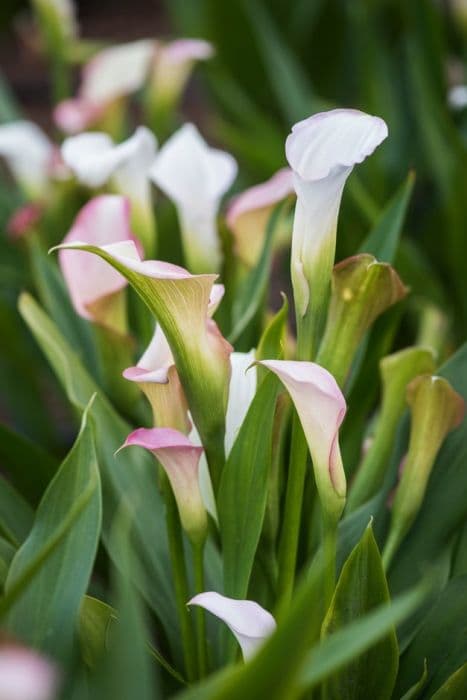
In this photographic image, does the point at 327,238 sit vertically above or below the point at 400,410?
above

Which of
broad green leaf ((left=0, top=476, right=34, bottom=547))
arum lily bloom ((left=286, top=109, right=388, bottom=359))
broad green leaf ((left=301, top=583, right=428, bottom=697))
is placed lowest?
broad green leaf ((left=0, top=476, right=34, bottom=547))

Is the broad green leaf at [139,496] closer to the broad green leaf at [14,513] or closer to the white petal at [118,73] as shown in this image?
the broad green leaf at [14,513]

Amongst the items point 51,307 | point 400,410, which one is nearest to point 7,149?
point 51,307

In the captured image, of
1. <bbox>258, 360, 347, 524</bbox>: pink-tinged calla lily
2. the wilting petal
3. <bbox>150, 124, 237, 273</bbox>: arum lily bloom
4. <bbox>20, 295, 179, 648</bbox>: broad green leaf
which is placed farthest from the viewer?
the wilting petal

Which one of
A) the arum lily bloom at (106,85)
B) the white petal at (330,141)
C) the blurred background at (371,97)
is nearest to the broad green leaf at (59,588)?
the white petal at (330,141)

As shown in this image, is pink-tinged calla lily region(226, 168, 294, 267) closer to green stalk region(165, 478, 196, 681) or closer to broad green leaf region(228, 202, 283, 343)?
broad green leaf region(228, 202, 283, 343)

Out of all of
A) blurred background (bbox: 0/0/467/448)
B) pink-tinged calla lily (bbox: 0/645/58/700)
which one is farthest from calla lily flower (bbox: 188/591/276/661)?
blurred background (bbox: 0/0/467/448)

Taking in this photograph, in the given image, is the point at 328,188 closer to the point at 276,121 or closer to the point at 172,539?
the point at 172,539
